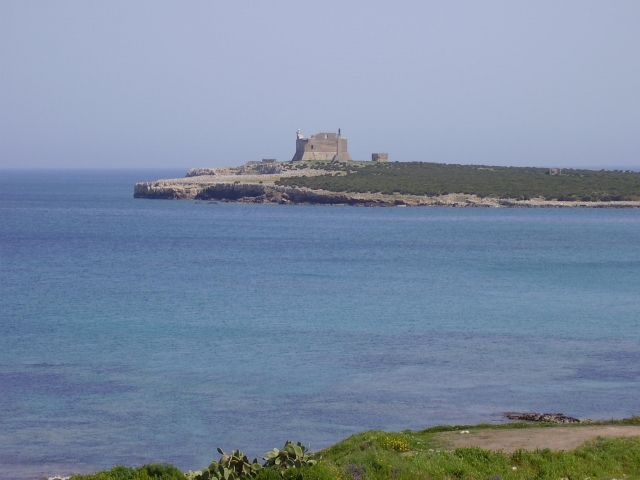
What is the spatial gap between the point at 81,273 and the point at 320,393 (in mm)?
19944

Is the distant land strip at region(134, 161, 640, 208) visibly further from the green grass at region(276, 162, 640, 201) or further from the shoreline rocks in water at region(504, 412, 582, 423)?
the shoreline rocks in water at region(504, 412, 582, 423)

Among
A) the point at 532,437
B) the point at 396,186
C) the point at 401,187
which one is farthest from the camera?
the point at 396,186

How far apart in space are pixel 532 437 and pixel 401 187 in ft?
204

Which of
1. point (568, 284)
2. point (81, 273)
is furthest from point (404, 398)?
point (81, 273)

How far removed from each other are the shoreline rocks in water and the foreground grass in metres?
2.89

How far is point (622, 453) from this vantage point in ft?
32.9

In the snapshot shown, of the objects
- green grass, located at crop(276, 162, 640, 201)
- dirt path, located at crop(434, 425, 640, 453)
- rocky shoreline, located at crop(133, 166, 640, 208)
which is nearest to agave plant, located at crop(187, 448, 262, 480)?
dirt path, located at crop(434, 425, 640, 453)

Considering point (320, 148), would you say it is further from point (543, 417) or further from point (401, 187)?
point (543, 417)

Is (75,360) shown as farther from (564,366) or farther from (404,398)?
(564,366)

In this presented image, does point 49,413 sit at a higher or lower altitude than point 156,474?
lower

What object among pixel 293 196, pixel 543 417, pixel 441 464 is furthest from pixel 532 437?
pixel 293 196

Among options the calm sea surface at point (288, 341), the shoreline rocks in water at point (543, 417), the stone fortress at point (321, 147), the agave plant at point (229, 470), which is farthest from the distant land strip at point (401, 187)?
the agave plant at point (229, 470)

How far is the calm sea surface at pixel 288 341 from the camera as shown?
13922 millimetres

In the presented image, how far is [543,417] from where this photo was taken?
13.7 metres
